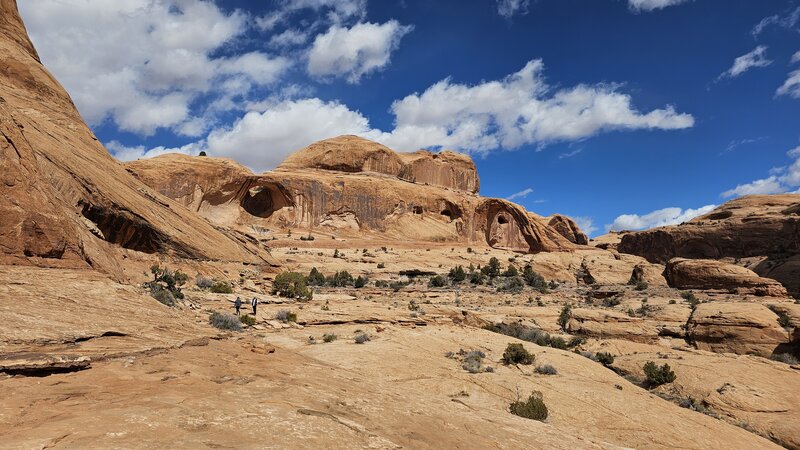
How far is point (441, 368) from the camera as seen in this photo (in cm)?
1238

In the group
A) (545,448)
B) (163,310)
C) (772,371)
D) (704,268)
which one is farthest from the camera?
(704,268)

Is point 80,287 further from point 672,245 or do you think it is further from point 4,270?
point 672,245

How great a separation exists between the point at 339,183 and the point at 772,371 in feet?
159

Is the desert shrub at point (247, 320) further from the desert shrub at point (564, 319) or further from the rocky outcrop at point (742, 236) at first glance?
the rocky outcrop at point (742, 236)

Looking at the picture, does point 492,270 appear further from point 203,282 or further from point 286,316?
point 286,316

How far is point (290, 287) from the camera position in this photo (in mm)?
21781

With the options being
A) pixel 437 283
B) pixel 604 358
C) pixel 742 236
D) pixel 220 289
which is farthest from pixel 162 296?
pixel 742 236

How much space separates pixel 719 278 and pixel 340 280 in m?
28.5

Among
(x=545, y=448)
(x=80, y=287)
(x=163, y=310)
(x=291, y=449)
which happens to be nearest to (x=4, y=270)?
(x=80, y=287)

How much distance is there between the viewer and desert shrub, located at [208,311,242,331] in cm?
1242

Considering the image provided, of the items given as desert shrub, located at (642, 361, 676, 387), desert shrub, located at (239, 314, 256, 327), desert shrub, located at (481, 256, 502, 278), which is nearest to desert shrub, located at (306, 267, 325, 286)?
desert shrub, located at (481, 256, 502, 278)

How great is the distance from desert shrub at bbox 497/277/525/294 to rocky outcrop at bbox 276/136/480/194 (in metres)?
33.2

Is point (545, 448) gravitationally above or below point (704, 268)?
below

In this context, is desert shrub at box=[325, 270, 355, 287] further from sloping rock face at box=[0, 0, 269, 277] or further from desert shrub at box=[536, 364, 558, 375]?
desert shrub at box=[536, 364, 558, 375]
